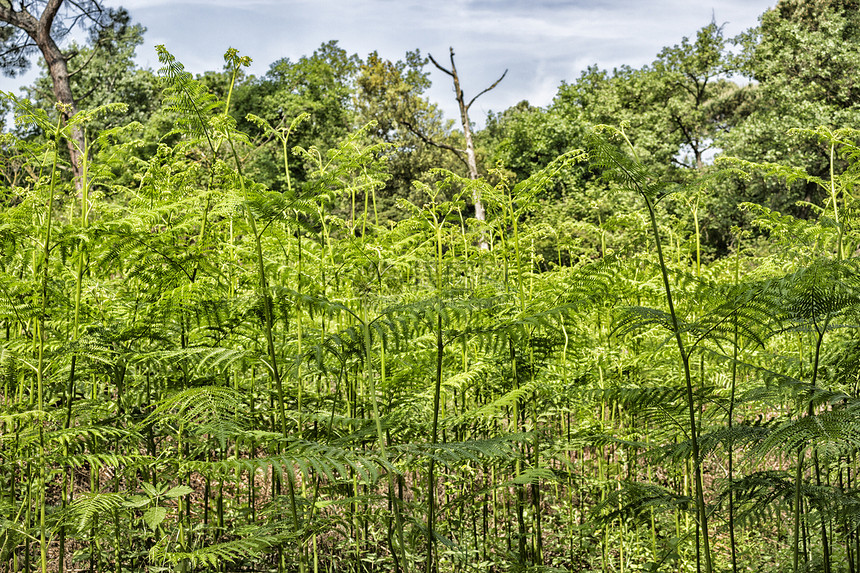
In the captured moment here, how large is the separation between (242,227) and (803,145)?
65.5 feet

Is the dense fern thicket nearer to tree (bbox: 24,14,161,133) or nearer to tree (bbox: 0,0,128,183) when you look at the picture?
tree (bbox: 0,0,128,183)

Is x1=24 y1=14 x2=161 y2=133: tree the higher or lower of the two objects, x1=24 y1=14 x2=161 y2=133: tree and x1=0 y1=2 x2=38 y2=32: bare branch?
Answer: the higher

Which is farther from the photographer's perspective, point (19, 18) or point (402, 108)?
point (402, 108)

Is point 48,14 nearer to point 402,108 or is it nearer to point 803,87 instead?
point 402,108

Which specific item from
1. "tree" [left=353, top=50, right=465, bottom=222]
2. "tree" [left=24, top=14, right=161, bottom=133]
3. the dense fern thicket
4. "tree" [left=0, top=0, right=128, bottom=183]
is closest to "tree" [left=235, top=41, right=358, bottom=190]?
"tree" [left=353, top=50, right=465, bottom=222]

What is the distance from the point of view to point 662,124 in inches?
897

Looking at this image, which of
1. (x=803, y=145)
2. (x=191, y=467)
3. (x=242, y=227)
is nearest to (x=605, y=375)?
(x=242, y=227)

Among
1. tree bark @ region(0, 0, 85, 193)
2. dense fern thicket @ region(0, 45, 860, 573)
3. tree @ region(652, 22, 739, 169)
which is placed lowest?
dense fern thicket @ region(0, 45, 860, 573)

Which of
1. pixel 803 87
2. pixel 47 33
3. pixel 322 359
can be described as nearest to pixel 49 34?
pixel 47 33

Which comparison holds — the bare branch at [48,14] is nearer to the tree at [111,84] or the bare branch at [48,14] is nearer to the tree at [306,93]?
the tree at [111,84]

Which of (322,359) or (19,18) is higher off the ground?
(19,18)

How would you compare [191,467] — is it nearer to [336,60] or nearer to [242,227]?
[242,227]

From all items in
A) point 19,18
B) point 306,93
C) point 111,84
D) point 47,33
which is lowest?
point 47,33

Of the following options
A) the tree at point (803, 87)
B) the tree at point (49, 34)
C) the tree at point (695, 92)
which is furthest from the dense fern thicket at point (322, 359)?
the tree at point (695, 92)
